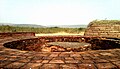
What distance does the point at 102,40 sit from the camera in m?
5.81

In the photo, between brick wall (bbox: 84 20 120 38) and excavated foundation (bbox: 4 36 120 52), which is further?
brick wall (bbox: 84 20 120 38)

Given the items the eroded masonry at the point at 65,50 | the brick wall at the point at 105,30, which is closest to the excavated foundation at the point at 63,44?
the eroded masonry at the point at 65,50

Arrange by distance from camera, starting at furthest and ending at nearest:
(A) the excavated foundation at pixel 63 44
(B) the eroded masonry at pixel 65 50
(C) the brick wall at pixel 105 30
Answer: (C) the brick wall at pixel 105 30, (A) the excavated foundation at pixel 63 44, (B) the eroded masonry at pixel 65 50

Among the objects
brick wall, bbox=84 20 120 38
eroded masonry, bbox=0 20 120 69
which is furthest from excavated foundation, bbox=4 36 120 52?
brick wall, bbox=84 20 120 38

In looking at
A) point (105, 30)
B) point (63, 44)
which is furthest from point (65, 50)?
point (105, 30)

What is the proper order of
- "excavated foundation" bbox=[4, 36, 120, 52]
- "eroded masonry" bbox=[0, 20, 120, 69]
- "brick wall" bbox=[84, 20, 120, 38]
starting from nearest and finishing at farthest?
"eroded masonry" bbox=[0, 20, 120, 69], "excavated foundation" bbox=[4, 36, 120, 52], "brick wall" bbox=[84, 20, 120, 38]

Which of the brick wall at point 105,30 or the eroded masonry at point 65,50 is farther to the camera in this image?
the brick wall at point 105,30

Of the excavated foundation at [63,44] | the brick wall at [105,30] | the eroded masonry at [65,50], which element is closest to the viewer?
the eroded masonry at [65,50]

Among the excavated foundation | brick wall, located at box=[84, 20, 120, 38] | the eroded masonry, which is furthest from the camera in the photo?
brick wall, located at box=[84, 20, 120, 38]

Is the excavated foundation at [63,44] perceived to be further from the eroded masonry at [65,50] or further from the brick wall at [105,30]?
the brick wall at [105,30]

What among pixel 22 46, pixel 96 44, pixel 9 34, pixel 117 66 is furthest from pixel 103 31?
pixel 117 66

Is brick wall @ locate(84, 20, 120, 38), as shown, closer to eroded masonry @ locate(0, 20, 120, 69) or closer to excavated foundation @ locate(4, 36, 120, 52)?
eroded masonry @ locate(0, 20, 120, 69)

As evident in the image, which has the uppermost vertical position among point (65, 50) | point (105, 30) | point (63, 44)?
point (105, 30)

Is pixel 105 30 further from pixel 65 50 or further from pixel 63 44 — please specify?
pixel 65 50
